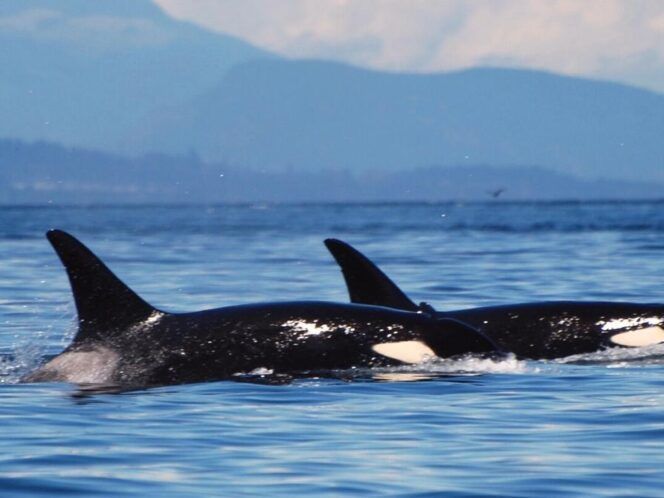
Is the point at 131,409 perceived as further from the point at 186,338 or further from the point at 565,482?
the point at 565,482

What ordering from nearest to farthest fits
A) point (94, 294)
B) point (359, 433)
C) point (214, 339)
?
point (359, 433), point (94, 294), point (214, 339)

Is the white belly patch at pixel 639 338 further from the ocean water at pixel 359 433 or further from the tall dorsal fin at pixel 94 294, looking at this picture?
the tall dorsal fin at pixel 94 294

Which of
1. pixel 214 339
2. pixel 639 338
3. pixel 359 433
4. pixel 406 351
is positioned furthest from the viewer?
pixel 639 338

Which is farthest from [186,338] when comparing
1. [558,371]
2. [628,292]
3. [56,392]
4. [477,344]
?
[628,292]

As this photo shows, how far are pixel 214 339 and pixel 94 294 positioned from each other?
2.76 feet

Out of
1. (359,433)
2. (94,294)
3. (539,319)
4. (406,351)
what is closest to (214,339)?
(94,294)

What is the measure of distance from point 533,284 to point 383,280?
11.2 metres

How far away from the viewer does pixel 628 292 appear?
22625 mm

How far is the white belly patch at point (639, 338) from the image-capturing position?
1379 centimetres

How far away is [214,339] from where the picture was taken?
11.6m

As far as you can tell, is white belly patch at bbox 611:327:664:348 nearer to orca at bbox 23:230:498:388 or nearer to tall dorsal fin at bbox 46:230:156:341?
orca at bbox 23:230:498:388

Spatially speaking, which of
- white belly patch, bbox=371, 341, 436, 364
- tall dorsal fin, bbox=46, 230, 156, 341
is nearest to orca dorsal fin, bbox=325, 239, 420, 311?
white belly patch, bbox=371, 341, 436, 364

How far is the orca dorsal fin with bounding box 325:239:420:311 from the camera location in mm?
13516

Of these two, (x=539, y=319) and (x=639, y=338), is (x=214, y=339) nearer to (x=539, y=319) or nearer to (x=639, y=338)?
(x=539, y=319)
